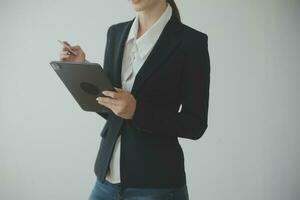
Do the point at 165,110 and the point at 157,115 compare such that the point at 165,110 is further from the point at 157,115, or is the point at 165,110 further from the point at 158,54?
the point at 158,54

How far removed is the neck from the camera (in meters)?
0.96

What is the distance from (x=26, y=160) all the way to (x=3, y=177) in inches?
6.8

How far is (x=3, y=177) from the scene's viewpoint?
6.68ft

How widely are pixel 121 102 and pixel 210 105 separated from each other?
3.52 ft

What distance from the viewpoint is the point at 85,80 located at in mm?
893

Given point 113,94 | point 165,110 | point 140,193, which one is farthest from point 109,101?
point 140,193

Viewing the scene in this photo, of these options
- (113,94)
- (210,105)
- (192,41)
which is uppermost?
(192,41)

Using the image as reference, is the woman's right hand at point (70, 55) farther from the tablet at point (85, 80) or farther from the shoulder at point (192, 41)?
the shoulder at point (192, 41)

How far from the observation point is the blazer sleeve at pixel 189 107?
849 mm

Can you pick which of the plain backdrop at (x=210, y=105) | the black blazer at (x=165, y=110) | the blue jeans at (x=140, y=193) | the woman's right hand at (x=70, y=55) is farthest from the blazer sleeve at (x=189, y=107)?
the plain backdrop at (x=210, y=105)

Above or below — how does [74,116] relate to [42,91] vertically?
below

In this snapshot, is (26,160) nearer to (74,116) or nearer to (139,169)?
(74,116)

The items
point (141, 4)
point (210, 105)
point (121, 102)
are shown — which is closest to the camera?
point (121, 102)

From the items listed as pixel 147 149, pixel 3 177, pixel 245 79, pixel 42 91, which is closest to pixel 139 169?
pixel 147 149
